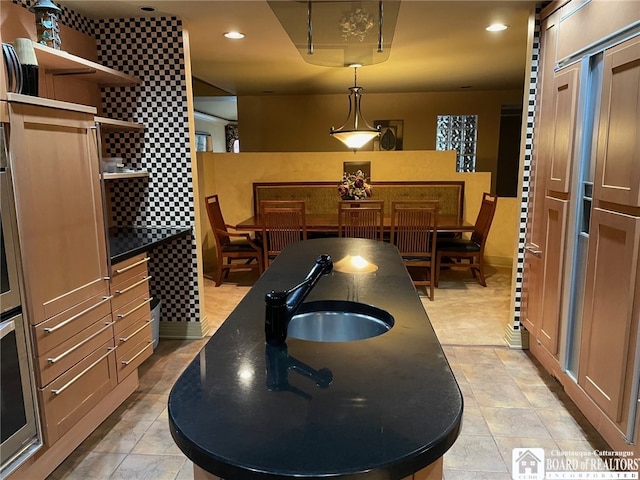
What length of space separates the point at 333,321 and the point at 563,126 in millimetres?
1796

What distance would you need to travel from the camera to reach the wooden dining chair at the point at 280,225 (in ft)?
14.6

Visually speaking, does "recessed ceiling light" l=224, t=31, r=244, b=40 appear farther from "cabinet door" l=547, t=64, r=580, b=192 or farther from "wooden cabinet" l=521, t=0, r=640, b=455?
"cabinet door" l=547, t=64, r=580, b=192

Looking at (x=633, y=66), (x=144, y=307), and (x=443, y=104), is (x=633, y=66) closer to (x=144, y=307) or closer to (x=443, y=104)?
→ (x=144, y=307)

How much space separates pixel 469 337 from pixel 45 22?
341 cm

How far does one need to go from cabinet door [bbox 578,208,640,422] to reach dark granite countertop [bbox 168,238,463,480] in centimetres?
100

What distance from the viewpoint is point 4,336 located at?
1.60 metres

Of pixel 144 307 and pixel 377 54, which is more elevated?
pixel 377 54

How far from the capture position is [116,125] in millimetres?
2750

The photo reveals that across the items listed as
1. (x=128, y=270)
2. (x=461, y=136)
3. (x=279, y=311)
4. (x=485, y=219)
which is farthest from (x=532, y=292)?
(x=461, y=136)

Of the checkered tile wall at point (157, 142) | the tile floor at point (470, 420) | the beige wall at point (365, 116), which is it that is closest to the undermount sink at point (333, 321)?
the tile floor at point (470, 420)

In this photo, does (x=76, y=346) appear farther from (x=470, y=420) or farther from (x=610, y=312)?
(x=610, y=312)

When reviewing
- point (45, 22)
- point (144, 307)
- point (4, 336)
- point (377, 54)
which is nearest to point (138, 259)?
point (144, 307)

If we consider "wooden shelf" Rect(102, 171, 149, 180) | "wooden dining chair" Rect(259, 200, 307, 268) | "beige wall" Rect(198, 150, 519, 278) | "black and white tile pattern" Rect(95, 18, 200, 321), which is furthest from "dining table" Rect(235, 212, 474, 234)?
"wooden shelf" Rect(102, 171, 149, 180)

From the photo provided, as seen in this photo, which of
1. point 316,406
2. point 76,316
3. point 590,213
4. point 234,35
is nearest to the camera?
point 316,406
